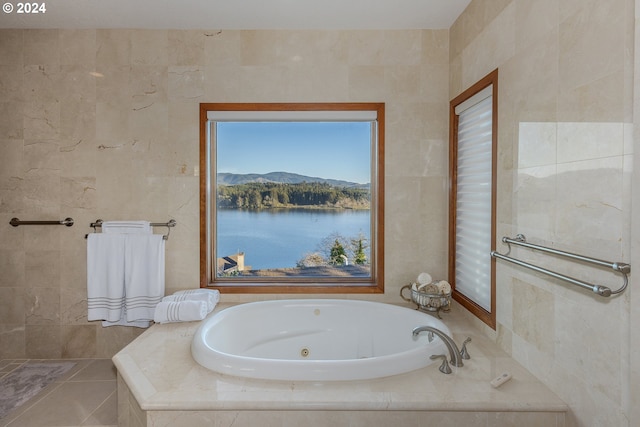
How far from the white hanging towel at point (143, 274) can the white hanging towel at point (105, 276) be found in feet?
0.16

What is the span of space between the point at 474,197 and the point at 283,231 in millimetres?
1364

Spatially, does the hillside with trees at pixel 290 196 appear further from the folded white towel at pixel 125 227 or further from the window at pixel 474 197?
the window at pixel 474 197

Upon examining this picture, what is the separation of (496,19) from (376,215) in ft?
4.50

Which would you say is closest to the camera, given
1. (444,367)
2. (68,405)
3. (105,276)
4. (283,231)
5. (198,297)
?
(444,367)

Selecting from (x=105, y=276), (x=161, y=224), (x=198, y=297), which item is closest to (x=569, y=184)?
(x=198, y=297)

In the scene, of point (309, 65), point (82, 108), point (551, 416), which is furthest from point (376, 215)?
point (82, 108)

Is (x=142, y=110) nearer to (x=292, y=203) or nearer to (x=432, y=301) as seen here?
(x=292, y=203)

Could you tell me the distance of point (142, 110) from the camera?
2.52 m

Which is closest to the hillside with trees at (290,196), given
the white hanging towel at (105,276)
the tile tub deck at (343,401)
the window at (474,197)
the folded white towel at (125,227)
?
the folded white towel at (125,227)

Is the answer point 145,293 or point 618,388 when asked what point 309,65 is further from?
point 618,388

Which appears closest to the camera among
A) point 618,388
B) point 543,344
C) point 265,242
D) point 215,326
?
point 618,388

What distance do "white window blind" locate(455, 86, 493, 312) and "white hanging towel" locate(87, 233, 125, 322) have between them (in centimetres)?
232

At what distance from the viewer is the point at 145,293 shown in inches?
97.4

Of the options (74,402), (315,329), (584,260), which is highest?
(584,260)
